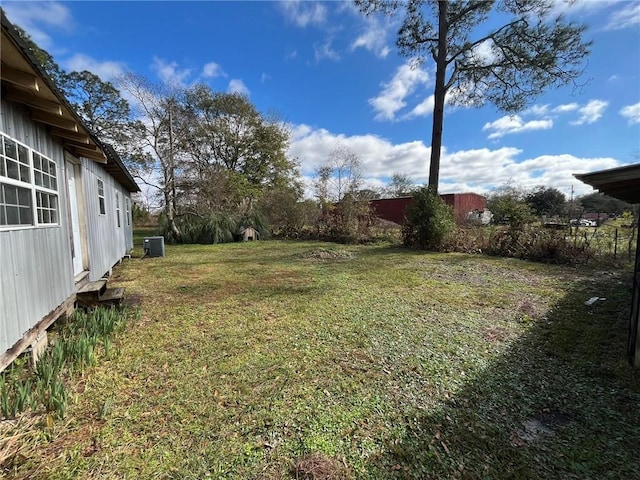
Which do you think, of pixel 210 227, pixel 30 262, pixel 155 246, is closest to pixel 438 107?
pixel 210 227

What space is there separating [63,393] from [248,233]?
12793mm

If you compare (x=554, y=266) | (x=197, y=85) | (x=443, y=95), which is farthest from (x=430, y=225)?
(x=197, y=85)

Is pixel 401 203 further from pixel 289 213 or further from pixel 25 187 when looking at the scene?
pixel 25 187

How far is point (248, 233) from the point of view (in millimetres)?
14656

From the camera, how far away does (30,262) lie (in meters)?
2.64

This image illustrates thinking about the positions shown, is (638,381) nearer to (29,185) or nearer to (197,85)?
(29,185)

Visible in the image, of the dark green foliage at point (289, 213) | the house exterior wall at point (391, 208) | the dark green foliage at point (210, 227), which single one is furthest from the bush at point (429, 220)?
the dark green foliage at point (210, 227)

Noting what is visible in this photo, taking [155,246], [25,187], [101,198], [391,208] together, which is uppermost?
[391,208]

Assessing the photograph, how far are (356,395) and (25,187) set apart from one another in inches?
138

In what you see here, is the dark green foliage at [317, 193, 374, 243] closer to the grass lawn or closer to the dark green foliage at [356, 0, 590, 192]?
the dark green foliage at [356, 0, 590, 192]

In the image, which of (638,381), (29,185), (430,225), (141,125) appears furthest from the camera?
(141,125)

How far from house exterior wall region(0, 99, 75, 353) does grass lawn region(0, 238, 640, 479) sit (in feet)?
2.43

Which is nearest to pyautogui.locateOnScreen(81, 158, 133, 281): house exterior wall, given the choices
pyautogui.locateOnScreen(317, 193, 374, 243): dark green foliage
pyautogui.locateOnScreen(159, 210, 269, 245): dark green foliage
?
pyautogui.locateOnScreen(159, 210, 269, 245): dark green foliage

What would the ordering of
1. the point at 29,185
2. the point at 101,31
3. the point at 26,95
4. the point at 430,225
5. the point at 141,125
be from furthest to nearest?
the point at 141,125 < the point at 430,225 < the point at 101,31 < the point at 29,185 < the point at 26,95
